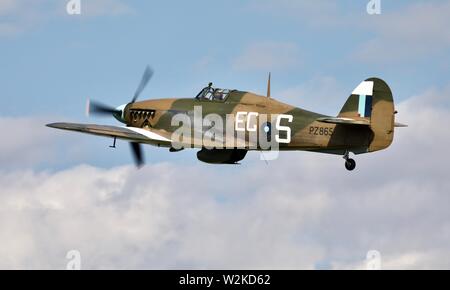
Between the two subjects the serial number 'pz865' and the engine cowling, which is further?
the engine cowling

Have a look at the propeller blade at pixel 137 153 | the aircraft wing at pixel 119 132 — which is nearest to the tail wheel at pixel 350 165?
the aircraft wing at pixel 119 132

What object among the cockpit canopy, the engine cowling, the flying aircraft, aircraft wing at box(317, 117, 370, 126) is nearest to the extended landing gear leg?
the flying aircraft

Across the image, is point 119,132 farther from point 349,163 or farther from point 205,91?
point 349,163

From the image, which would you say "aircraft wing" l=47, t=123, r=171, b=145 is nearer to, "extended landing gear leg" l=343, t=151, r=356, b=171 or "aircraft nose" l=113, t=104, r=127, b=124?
"aircraft nose" l=113, t=104, r=127, b=124

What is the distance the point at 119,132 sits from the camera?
3094 centimetres

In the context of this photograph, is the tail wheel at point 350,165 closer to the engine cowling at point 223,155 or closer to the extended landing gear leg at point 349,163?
the extended landing gear leg at point 349,163

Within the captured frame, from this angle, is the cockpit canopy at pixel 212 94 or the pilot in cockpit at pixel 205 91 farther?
the pilot in cockpit at pixel 205 91

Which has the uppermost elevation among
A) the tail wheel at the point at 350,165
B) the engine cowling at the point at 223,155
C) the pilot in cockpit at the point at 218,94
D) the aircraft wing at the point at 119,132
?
the pilot in cockpit at the point at 218,94

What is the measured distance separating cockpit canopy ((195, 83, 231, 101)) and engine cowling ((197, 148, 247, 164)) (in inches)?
54.5

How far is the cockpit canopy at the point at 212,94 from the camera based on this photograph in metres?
31.6

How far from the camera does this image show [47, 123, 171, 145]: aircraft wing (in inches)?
1208

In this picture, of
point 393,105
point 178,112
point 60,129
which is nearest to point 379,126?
point 393,105

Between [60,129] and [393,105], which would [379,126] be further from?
[60,129]

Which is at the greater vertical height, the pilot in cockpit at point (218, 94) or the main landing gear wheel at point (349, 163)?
the pilot in cockpit at point (218, 94)
